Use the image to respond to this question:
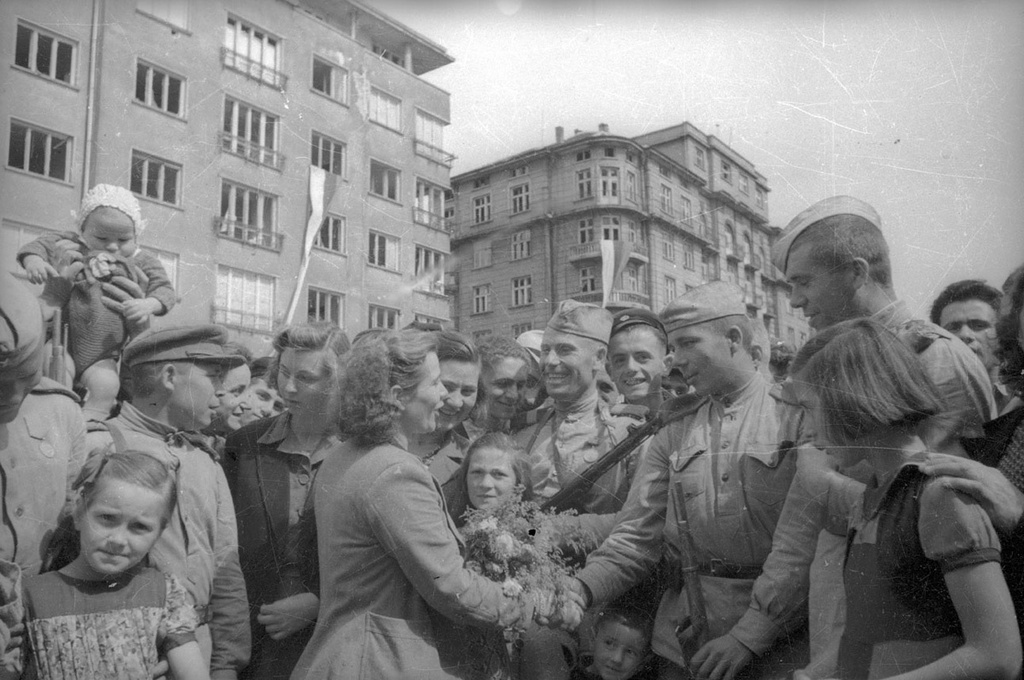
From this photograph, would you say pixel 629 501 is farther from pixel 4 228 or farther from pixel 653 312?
pixel 4 228

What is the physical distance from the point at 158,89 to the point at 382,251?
4.23 ft

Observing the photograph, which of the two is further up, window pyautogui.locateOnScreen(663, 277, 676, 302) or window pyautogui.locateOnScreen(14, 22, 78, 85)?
window pyautogui.locateOnScreen(14, 22, 78, 85)

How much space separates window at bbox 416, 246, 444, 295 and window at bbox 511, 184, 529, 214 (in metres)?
0.44

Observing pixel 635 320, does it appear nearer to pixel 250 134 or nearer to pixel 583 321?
pixel 583 321

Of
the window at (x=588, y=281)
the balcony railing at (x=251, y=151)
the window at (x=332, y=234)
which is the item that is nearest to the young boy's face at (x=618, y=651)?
the window at (x=588, y=281)

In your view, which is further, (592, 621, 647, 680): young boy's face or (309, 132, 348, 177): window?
(309, 132, 348, 177): window

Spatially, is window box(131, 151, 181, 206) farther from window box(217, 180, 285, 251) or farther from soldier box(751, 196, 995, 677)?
soldier box(751, 196, 995, 677)

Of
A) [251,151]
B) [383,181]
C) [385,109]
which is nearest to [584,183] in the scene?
[383,181]

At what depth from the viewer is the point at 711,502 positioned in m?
2.69

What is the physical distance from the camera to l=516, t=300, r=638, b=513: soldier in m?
3.17

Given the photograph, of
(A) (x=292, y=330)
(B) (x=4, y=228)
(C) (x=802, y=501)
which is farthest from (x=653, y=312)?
(B) (x=4, y=228)

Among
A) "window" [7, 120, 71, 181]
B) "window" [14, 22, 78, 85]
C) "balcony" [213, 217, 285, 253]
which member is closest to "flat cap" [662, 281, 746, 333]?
"balcony" [213, 217, 285, 253]

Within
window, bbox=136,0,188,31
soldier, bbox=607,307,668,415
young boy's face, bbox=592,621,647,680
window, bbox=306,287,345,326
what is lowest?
young boy's face, bbox=592,621,647,680

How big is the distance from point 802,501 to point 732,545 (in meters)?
0.29
